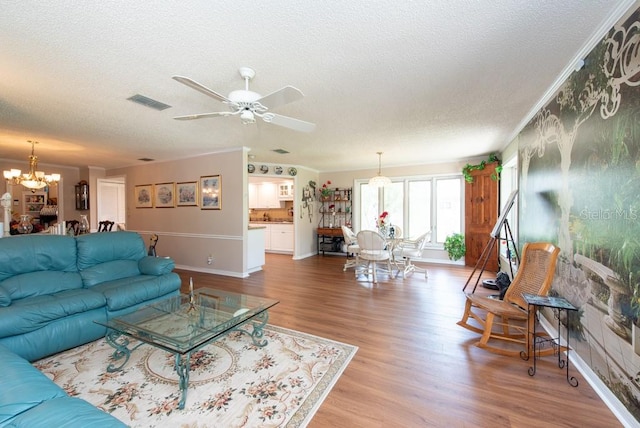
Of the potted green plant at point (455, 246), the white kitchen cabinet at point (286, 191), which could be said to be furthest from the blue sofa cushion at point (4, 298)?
the potted green plant at point (455, 246)

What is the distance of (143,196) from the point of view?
6465 millimetres

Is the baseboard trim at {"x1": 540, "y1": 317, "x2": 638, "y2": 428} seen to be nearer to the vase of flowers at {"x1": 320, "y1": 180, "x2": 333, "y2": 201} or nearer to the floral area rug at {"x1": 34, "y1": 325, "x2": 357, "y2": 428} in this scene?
the floral area rug at {"x1": 34, "y1": 325, "x2": 357, "y2": 428}

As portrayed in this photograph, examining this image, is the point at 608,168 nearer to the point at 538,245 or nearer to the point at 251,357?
the point at 538,245

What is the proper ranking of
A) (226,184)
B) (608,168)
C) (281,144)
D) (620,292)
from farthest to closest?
1. (226,184)
2. (281,144)
3. (608,168)
4. (620,292)

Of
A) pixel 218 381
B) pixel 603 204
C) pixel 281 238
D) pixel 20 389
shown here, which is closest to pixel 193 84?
pixel 20 389

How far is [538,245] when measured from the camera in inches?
100

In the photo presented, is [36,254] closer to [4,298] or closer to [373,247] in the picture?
[4,298]

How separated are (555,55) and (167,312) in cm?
392

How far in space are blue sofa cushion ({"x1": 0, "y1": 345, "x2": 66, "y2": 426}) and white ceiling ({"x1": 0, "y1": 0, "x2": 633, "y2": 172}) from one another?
2.00 metres

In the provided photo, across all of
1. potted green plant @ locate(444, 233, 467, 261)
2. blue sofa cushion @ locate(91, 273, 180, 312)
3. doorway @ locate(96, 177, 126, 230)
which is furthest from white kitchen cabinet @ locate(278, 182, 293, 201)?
blue sofa cushion @ locate(91, 273, 180, 312)

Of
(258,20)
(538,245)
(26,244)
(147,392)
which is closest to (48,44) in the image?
(258,20)

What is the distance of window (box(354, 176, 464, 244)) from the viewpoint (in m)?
6.36

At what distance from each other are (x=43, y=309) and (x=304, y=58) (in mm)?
2984

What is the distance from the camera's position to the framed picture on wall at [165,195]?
5.98 meters
